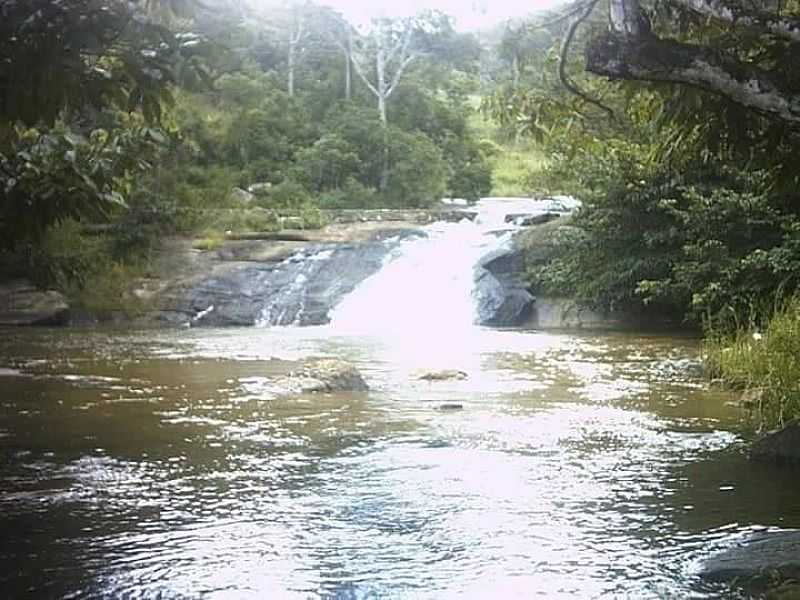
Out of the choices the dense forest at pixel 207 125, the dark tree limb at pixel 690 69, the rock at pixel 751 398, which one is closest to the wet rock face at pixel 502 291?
the dense forest at pixel 207 125

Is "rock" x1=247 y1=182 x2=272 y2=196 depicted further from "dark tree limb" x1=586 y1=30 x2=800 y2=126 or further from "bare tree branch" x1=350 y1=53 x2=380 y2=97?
"dark tree limb" x1=586 y1=30 x2=800 y2=126

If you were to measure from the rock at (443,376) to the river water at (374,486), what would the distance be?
0.20m

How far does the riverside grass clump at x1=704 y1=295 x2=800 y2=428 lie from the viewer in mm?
8305

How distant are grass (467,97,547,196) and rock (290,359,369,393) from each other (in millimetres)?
29481

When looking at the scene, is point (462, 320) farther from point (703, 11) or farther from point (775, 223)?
point (703, 11)

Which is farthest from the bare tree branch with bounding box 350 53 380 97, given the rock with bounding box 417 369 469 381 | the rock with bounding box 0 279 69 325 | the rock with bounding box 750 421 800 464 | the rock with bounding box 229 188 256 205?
the rock with bounding box 750 421 800 464

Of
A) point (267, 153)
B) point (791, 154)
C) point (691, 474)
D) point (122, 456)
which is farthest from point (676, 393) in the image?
point (267, 153)

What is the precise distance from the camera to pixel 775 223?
18.2 meters

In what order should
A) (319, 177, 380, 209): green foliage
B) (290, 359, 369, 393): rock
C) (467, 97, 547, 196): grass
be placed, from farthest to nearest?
(467, 97, 547, 196): grass
(319, 177, 380, 209): green foliage
(290, 359, 369, 393): rock

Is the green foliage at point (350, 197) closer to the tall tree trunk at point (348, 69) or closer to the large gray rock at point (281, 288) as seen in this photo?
the tall tree trunk at point (348, 69)

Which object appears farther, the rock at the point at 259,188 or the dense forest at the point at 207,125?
the rock at the point at 259,188

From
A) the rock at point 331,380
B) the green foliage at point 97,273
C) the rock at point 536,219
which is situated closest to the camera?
the rock at point 331,380

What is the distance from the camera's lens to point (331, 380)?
437 inches

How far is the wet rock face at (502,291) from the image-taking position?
2314 cm
